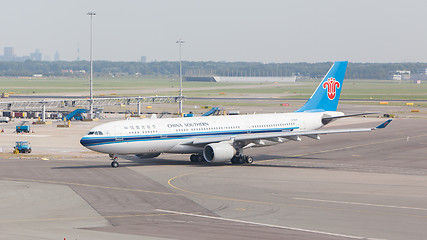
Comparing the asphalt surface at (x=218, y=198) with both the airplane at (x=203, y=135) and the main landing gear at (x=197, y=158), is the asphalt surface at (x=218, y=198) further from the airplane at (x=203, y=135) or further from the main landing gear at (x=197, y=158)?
the airplane at (x=203, y=135)

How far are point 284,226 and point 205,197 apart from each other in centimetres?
1071

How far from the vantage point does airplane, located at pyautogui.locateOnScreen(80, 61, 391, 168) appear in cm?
5956

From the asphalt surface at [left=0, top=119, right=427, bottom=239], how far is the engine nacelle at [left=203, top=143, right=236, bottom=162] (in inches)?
34.8

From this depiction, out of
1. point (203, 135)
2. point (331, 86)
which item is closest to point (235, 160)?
point (203, 135)

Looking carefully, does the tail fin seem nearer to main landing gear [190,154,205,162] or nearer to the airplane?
the airplane

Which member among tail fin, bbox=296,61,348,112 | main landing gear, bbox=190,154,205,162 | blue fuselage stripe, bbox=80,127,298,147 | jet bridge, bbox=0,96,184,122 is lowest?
main landing gear, bbox=190,154,205,162

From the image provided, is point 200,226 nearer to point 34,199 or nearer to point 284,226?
point 284,226

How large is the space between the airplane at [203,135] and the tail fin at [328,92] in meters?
2.06

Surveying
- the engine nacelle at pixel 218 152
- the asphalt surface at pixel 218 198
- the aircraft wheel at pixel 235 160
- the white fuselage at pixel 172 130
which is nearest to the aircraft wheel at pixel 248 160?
the asphalt surface at pixel 218 198

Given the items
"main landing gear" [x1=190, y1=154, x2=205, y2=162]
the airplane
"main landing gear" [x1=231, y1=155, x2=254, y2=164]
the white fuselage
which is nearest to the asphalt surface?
"main landing gear" [x1=231, y1=155, x2=254, y2=164]

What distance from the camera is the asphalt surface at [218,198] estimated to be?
35.5m

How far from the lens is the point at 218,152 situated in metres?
62.0

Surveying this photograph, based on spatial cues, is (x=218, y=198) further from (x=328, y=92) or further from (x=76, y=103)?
(x=76, y=103)

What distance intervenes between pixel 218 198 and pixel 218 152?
642 inches
